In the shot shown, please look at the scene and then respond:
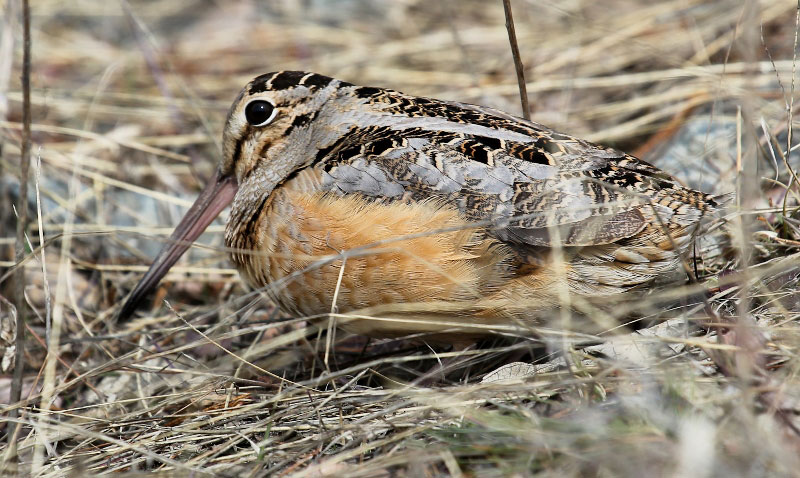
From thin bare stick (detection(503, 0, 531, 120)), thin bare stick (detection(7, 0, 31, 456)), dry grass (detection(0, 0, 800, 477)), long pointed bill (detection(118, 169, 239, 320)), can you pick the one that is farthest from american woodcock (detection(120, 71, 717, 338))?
thin bare stick (detection(7, 0, 31, 456))

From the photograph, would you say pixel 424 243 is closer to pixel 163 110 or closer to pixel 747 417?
pixel 747 417

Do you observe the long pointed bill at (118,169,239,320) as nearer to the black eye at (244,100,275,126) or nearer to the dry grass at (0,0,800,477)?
the dry grass at (0,0,800,477)

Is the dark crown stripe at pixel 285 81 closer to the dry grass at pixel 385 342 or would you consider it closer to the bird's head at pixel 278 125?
the bird's head at pixel 278 125

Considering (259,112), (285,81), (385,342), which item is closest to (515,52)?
(285,81)

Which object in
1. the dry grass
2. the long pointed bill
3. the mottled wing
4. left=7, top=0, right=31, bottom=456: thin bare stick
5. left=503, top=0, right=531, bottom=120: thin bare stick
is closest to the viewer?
the dry grass

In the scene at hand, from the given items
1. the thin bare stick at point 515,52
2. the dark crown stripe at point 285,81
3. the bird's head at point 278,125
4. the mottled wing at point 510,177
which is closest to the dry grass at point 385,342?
the mottled wing at point 510,177

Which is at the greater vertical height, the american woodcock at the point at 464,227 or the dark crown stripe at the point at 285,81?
the dark crown stripe at the point at 285,81

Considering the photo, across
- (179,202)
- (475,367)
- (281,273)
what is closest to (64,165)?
(179,202)
